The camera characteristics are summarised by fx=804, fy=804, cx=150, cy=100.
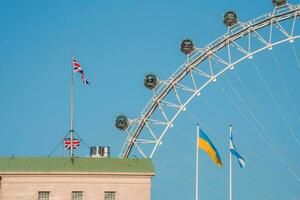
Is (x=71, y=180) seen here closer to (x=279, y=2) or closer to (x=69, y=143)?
(x=69, y=143)

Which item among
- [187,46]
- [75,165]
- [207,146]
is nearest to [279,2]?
[187,46]

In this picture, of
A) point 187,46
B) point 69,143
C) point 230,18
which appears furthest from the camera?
point 187,46

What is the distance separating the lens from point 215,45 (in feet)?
323

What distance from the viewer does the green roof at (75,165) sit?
3329 inches

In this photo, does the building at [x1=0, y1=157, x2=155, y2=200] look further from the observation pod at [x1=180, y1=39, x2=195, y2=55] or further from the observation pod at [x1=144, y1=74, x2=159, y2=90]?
the observation pod at [x1=180, y1=39, x2=195, y2=55]

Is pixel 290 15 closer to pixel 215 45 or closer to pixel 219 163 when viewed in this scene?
pixel 215 45

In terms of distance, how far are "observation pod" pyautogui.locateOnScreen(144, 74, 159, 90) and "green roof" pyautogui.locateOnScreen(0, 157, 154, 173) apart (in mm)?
14688

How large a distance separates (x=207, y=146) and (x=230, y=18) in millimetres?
17272

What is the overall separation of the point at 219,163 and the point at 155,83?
1610cm

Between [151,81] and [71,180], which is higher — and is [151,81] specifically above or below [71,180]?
above

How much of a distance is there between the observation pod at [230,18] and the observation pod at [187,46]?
495 cm

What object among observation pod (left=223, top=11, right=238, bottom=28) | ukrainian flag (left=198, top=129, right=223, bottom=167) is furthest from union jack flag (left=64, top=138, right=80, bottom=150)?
observation pod (left=223, top=11, right=238, bottom=28)

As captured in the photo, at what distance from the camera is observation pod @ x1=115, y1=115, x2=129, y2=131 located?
101m

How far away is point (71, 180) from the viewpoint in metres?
84.2
